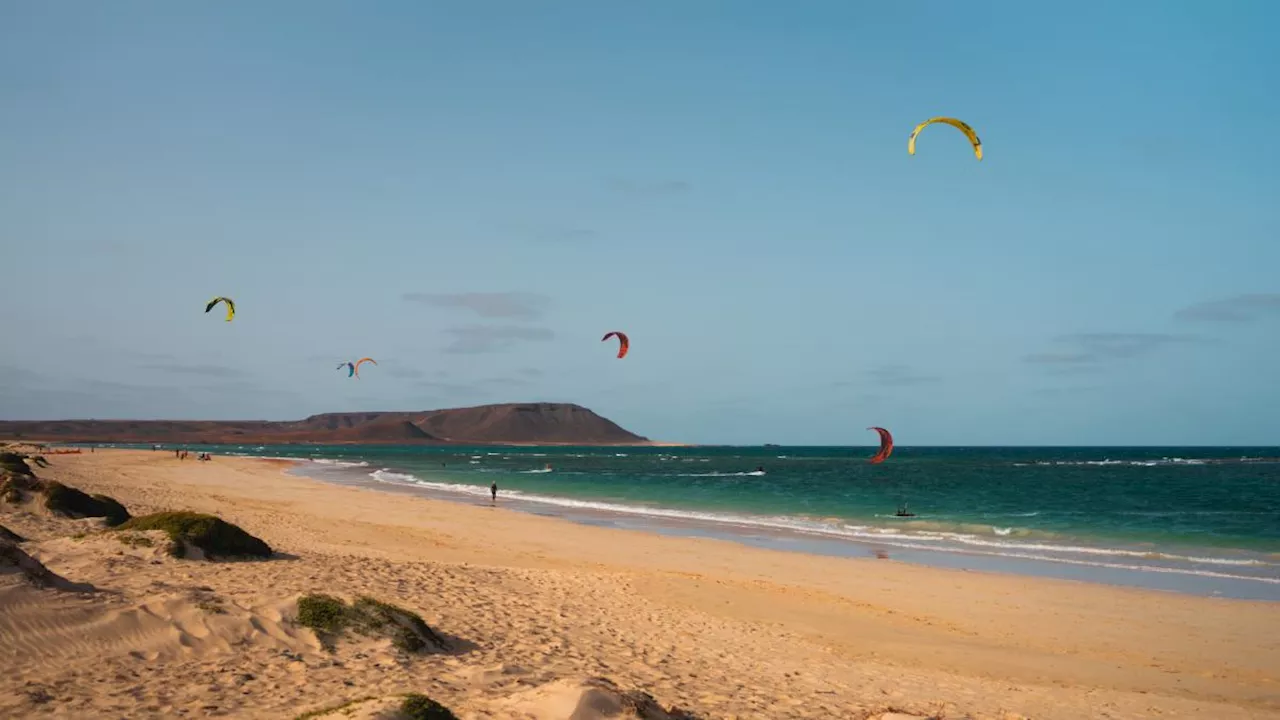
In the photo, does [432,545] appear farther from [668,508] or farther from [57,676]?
[668,508]

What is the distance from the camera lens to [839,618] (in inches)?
A: 572

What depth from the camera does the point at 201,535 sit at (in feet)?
42.6

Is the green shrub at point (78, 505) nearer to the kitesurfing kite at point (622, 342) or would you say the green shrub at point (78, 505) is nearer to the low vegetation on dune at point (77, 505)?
the low vegetation on dune at point (77, 505)


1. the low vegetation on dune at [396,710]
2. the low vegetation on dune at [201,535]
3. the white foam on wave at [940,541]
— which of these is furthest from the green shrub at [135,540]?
the white foam on wave at [940,541]

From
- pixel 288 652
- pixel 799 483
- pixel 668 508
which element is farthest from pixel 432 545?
pixel 799 483

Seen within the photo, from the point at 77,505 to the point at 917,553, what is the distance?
21604 mm

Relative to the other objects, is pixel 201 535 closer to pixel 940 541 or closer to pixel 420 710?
pixel 420 710

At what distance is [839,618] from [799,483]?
2114 inches

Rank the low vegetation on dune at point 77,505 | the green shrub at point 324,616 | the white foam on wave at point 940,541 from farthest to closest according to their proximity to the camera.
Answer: the white foam on wave at point 940,541 < the low vegetation on dune at point 77,505 < the green shrub at point 324,616

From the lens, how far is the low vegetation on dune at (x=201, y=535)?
12.8 meters

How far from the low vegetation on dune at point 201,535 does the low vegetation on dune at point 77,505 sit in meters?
4.30

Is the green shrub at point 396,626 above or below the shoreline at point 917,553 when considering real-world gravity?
above

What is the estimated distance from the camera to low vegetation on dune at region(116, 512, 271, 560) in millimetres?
12781

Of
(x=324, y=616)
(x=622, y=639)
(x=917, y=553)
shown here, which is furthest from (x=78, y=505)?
(x=917, y=553)
